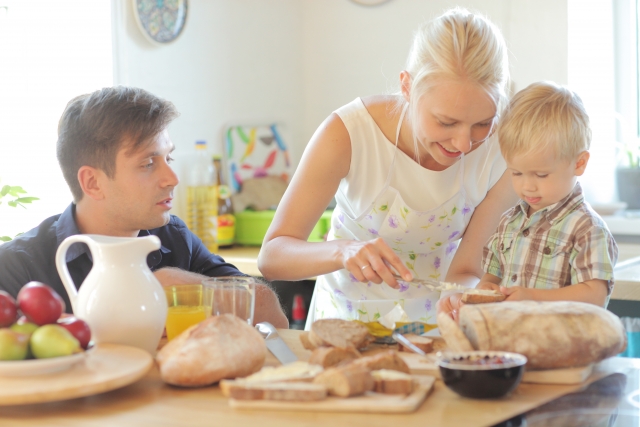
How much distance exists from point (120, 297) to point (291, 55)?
117 inches

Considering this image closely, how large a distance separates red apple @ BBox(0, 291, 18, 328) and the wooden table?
0.39 ft

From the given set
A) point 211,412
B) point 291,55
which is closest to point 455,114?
point 211,412

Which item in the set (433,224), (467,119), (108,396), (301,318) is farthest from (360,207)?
(301,318)

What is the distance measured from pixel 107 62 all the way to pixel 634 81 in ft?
7.71

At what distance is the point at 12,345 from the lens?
100 cm

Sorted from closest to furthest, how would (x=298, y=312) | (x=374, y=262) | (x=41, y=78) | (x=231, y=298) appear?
(x=231, y=298) < (x=374, y=262) < (x=41, y=78) < (x=298, y=312)

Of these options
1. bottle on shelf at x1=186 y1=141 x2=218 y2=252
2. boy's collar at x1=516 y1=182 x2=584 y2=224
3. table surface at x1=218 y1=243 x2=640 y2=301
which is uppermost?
boy's collar at x1=516 y1=182 x2=584 y2=224

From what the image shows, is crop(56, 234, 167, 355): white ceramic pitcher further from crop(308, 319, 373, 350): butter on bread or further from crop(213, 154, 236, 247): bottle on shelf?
crop(213, 154, 236, 247): bottle on shelf

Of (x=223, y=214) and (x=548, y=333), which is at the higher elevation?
(x=548, y=333)

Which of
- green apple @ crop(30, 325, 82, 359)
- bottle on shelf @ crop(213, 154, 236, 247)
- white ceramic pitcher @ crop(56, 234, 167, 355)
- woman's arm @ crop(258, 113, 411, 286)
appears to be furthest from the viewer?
bottle on shelf @ crop(213, 154, 236, 247)

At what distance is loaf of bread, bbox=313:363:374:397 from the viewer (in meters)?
0.95

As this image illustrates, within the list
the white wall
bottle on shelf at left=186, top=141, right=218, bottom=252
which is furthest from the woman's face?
bottle on shelf at left=186, top=141, right=218, bottom=252

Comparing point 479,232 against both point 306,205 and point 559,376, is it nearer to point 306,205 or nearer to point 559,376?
point 306,205

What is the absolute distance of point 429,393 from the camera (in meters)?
1.01
